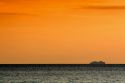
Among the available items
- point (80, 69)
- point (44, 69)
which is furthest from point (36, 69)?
point (80, 69)

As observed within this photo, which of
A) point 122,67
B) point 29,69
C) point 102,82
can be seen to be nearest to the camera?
point 102,82

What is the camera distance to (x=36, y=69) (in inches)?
2943

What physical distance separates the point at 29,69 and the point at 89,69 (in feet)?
31.7

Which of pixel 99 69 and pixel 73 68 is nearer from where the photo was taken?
pixel 99 69

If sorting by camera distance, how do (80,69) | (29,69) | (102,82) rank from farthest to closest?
(80,69) → (29,69) → (102,82)

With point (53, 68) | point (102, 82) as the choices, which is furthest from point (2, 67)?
point (102, 82)

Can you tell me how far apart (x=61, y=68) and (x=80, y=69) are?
8.35 feet

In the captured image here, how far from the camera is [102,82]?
134 feet

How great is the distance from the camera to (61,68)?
76938 mm

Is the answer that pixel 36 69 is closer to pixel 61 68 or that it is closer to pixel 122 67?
pixel 61 68

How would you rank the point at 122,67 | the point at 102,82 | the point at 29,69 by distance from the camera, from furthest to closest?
1. the point at 29,69
2. the point at 122,67
3. the point at 102,82

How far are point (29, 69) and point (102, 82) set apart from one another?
106 ft

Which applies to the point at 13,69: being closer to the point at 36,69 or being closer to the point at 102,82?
the point at 36,69

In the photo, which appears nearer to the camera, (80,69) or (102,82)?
(102,82)
